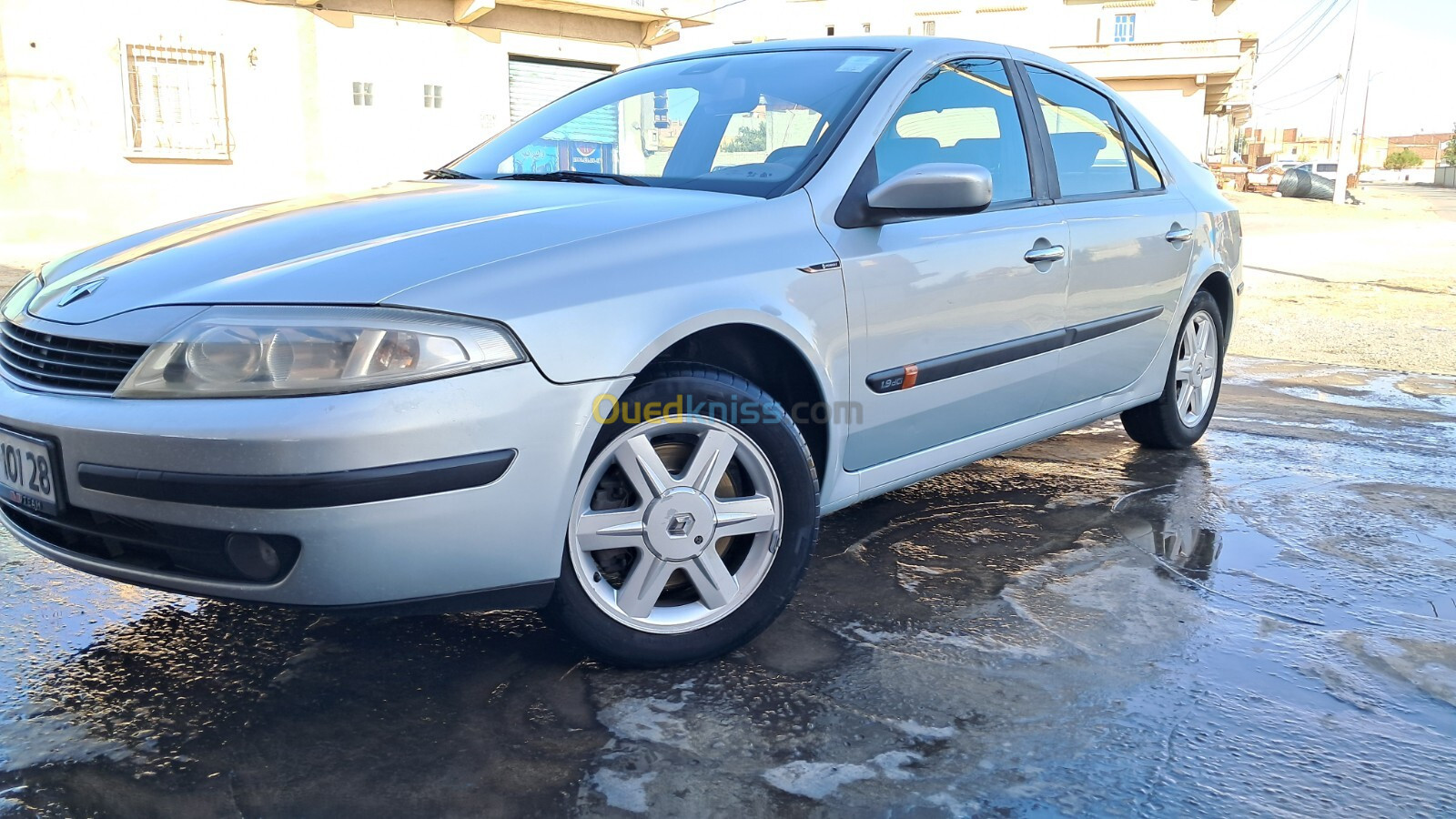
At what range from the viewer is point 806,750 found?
220cm

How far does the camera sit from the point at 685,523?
2.47 meters

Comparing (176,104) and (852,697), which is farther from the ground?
(176,104)

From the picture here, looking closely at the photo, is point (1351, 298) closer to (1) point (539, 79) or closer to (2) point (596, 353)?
(2) point (596, 353)

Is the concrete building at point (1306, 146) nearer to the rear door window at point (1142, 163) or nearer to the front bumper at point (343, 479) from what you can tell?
Answer: the rear door window at point (1142, 163)

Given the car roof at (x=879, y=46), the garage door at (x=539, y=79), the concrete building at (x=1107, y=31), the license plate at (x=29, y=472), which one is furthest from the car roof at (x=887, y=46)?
the concrete building at (x=1107, y=31)

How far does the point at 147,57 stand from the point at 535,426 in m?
14.2

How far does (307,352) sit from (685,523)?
865 millimetres

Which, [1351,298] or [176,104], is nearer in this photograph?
[1351,298]

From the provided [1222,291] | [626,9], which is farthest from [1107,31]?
[1222,291]

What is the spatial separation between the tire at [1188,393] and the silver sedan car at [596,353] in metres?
1.06

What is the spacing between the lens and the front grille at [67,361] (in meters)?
2.14

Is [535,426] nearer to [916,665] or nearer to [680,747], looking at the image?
[680,747]

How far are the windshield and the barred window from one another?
12452 mm

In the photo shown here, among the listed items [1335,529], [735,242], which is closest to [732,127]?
[735,242]
